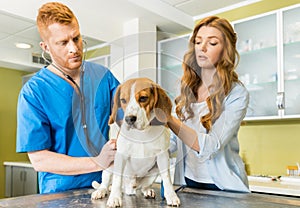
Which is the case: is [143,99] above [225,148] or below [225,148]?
A: above

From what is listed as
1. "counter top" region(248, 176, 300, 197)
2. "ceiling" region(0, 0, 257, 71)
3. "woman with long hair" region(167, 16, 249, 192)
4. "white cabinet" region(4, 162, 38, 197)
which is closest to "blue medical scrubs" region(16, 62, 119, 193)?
"woman with long hair" region(167, 16, 249, 192)

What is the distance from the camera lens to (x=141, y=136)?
0.65m

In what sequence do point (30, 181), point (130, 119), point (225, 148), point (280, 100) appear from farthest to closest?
point (30, 181) < point (280, 100) < point (225, 148) < point (130, 119)

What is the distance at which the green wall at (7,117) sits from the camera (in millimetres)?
2533

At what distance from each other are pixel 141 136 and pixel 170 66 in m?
0.17

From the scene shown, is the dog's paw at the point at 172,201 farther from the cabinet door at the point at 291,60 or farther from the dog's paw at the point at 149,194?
the cabinet door at the point at 291,60

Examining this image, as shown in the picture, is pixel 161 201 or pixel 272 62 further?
pixel 272 62

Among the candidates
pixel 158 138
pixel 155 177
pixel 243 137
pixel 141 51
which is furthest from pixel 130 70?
pixel 243 137

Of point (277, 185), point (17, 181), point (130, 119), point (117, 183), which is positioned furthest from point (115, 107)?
point (17, 181)

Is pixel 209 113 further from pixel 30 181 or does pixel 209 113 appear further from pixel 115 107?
pixel 30 181

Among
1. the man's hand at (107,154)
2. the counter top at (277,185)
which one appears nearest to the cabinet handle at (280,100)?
the counter top at (277,185)

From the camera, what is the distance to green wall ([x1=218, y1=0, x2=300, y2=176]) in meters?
2.46

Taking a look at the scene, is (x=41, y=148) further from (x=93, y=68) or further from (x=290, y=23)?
(x=290, y=23)

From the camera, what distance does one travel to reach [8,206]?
679 mm
